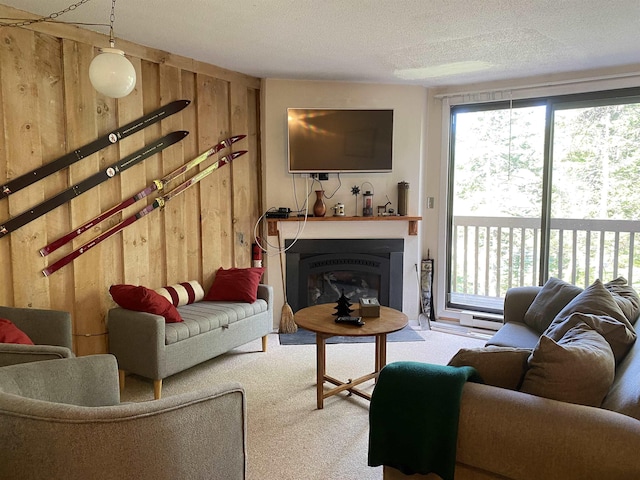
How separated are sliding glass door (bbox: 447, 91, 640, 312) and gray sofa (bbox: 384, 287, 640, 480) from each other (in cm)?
295

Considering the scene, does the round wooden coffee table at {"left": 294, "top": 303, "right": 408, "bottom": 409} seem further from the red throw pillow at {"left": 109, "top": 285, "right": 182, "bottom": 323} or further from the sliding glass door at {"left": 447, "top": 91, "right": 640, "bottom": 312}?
the sliding glass door at {"left": 447, "top": 91, "right": 640, "bottom": 312}

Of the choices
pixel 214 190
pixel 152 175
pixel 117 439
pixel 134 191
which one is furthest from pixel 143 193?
pixel 117 439

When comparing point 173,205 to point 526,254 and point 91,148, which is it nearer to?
point 91,148

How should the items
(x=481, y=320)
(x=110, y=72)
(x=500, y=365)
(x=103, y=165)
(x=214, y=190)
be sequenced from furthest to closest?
(x=481, y=320), (x=214, y=190), (x=103, y=165), (x=110, y=72), (x=500, y=365)

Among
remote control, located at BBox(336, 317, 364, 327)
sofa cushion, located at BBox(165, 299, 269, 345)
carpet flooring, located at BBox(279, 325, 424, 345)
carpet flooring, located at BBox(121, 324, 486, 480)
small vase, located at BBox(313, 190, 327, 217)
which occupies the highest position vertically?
small vase, located at BBox(313, 190, 327, 217)

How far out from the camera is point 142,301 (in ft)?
10.0

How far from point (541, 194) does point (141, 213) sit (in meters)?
3.56

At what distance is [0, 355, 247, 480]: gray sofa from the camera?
1249 mm

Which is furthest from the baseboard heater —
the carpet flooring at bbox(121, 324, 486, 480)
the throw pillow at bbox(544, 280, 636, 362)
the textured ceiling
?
the textured ceiling

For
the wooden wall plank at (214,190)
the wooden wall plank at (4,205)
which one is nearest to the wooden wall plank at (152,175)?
the wooden wall plank at (214,190)

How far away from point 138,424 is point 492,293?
4225 mm

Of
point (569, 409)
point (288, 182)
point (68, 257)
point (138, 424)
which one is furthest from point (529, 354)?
point (288, 182)

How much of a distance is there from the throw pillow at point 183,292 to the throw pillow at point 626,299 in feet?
9.53

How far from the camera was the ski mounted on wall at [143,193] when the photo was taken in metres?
3.00
